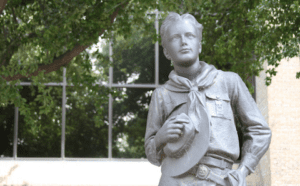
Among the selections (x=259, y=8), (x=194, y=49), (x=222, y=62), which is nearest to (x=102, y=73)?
(x=222, y=62)

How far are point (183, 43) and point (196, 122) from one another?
538mm

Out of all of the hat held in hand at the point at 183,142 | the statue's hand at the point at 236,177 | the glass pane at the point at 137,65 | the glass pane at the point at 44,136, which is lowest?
the glass pane at the point at 44,136

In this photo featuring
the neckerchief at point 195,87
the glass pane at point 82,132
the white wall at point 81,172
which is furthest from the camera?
the glass pane at point 82,132

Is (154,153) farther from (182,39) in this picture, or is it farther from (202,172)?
(182,39)

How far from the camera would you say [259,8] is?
25.8 ft

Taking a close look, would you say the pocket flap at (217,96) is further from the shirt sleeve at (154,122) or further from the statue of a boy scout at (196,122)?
the shirt sleeve at (154,122)

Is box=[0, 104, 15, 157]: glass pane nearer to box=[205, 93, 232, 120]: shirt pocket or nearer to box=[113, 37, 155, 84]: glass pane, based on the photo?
box=[113, 37, 155, 84]: glass pane

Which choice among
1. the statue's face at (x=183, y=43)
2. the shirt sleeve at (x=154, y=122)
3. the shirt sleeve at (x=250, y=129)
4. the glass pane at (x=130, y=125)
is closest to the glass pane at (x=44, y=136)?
the glass pane at (x=130, y=125)

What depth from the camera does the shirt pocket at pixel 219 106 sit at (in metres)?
2.76

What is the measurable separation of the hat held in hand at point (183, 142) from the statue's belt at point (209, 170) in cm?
13

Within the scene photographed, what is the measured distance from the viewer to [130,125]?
45.2 ft

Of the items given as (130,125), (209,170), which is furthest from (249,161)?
(130,125)

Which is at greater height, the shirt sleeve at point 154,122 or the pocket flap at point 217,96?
the pocket flap at point 217,96

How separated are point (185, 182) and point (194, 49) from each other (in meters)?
0.87
